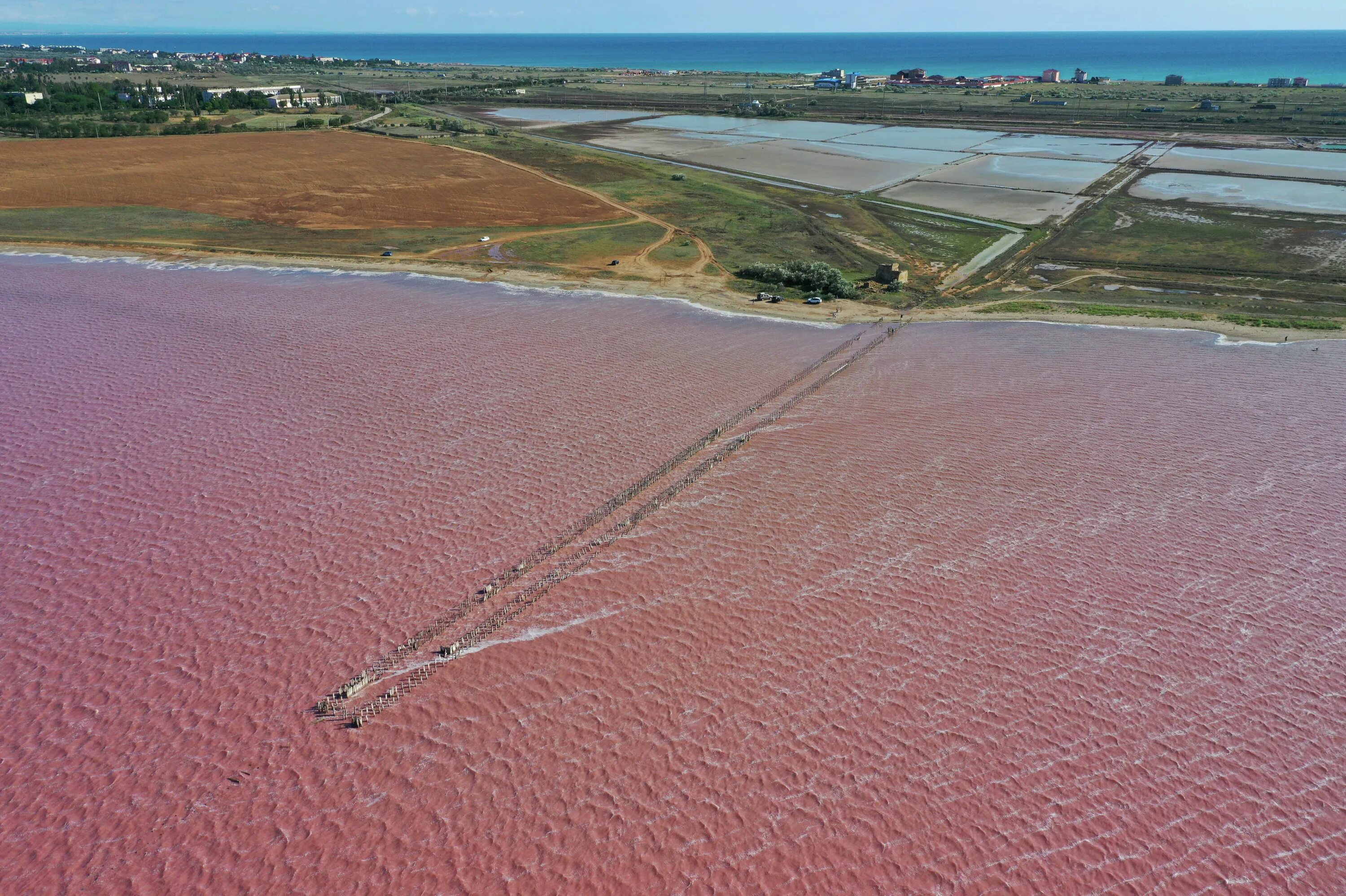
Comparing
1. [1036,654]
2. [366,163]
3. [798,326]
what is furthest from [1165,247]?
[366,163]

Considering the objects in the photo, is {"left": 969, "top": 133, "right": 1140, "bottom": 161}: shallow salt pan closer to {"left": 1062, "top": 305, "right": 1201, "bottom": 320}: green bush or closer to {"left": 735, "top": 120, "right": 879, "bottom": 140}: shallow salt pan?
{"left": 735, "top": 120, "right": 879, "bottom": 140}: shallow salt pan

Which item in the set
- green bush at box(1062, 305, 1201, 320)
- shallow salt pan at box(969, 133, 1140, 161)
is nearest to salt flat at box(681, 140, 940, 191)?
shallow salt pan at box(969, 133, 1140, 161)

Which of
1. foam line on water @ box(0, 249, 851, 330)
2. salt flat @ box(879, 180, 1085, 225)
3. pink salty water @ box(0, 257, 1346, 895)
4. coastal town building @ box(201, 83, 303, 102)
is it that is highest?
coastal town building @ box(201, 83, 303, 102)

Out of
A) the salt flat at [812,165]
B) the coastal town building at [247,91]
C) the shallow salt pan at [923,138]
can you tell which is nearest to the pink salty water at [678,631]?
the salt flat at [812,165]

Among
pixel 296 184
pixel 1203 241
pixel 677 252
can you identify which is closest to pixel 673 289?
pixel 677 252

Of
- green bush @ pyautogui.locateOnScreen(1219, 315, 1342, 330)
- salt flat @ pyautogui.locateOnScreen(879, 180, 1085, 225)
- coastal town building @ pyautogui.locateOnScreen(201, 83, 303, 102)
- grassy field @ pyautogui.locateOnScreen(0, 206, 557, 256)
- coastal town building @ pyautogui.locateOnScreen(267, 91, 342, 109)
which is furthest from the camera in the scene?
coastal town building @ pyautogui.locateOnScreen(201, 83, 303, 102)

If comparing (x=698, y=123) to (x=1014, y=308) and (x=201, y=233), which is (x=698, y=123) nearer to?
(x=201, y=233)
